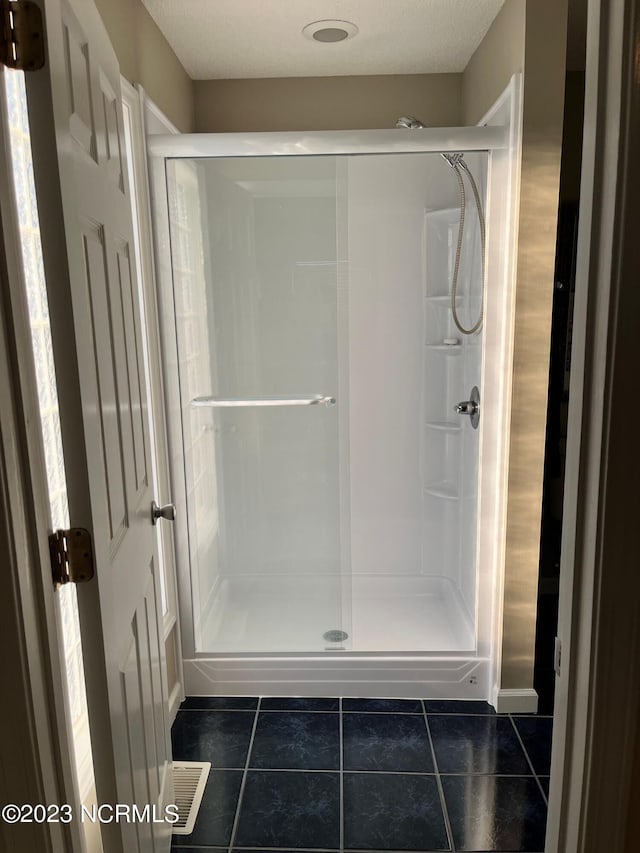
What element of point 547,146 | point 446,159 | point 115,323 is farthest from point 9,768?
point 446,159

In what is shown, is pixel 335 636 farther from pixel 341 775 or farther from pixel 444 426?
pixel 444 426

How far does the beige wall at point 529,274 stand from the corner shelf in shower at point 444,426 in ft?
2.01

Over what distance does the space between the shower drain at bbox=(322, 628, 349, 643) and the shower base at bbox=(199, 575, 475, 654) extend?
0.04 feet

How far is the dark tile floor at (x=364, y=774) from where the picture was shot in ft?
6.08

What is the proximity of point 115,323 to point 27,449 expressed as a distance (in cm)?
44

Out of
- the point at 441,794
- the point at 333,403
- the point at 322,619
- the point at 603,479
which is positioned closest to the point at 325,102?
the point at 333,403

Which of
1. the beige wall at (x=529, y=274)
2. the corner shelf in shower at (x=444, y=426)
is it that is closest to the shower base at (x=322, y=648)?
the beige wall at (x=529, y=274)

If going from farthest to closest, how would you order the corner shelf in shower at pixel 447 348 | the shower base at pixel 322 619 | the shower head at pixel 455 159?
the corner shelf in shower at pixel 447 348, the shower base at pixel 322 619, the shower head at pixel 455 159

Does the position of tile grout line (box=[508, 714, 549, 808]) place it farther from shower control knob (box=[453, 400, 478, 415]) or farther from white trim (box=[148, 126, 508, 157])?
white trim (box=[148, 126, 508, 157])

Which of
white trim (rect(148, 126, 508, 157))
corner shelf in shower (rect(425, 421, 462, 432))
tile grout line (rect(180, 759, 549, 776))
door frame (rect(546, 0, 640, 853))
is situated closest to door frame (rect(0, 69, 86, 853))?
door frame (rect(546, 0, 640, 853))

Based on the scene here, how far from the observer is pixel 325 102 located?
9.77 feet

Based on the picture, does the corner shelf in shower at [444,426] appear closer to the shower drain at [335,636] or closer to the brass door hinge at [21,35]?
the shower drain at [335,636]

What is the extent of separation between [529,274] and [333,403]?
0.97 m

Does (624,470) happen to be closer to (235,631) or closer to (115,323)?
(115,323)
